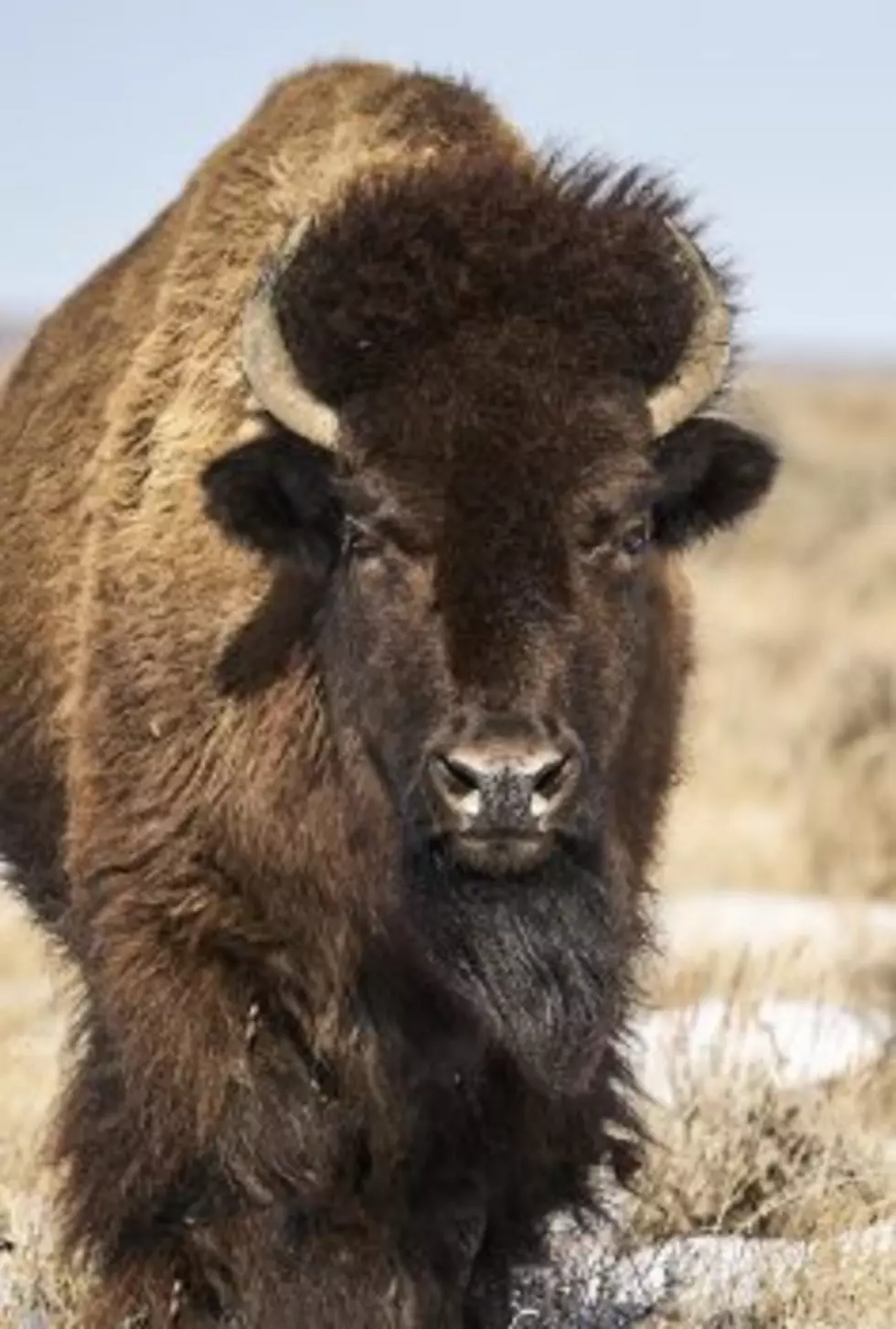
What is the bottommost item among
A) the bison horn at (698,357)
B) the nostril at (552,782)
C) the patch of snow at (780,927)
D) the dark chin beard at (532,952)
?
the patch of snow at (780,927)

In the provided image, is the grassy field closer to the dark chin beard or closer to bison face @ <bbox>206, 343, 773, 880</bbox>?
the dark chin beard

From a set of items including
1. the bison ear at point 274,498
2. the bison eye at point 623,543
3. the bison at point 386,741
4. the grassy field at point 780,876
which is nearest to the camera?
the bison at point 386,741

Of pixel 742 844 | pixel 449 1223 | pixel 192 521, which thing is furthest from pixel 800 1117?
pixel 742 844

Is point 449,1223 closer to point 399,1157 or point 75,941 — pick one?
point 399,1157

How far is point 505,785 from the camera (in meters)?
5.35

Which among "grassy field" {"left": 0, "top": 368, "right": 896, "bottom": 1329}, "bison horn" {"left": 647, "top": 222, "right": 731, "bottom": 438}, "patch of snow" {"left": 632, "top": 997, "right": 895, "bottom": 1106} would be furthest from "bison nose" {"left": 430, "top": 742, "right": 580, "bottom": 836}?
"patch of snow" {"left": 632, "top": 997, "right": 895, "bottom": 1106}

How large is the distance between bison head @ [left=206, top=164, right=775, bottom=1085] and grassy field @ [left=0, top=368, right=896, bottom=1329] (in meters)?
0.85

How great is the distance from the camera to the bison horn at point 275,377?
19.7ft

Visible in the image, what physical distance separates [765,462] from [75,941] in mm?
1756

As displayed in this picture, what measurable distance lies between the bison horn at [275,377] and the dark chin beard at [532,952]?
0.87 meters

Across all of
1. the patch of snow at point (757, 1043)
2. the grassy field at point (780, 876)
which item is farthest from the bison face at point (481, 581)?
the patch of snow at point (757, 1043)

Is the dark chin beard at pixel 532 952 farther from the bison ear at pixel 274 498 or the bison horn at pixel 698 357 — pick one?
the bison horn at pixel 698 357

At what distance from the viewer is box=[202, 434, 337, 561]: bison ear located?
6.12 metres

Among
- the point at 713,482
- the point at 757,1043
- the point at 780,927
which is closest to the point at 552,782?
the point at 713,482
